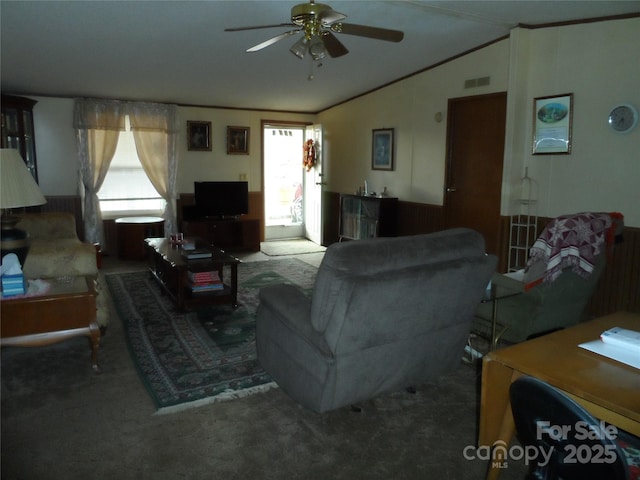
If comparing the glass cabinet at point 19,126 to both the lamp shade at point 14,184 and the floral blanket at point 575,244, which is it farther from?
the floral blanket at point 575,244

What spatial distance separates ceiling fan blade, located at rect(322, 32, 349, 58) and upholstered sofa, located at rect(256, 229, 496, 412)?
A: 160 centimetres

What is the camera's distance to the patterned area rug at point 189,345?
2797mm

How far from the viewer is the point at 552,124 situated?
14.7 ft

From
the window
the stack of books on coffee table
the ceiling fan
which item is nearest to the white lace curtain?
the window

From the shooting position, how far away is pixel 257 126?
792 cm

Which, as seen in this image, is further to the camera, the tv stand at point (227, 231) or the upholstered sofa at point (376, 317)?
the tv stand at point (227, 231)

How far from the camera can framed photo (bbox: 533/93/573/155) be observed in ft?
14.4

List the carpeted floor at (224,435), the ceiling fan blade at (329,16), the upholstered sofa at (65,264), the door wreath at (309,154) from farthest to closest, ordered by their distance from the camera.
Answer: the door wreath at (309,154)
the upholstered sofa at (65,264)
the ceiling fan blade at (329,16)
the carpeted floor at (224,435)

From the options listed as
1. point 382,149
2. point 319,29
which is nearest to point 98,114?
point 382,149

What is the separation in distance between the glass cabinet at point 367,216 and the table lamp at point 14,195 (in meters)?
4.12

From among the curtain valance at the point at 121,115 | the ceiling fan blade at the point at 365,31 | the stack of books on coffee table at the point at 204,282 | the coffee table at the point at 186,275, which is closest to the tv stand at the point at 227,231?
the curtain valance at the point at 121,115

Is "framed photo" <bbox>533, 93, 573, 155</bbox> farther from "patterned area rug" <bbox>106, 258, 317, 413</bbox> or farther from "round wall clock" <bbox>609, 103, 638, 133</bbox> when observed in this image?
"patterned area rug" <bbox>106, 258, 317, 413</bbox>

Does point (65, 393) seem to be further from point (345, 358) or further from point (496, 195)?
point (496, 195)

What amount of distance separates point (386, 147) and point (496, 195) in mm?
1972
